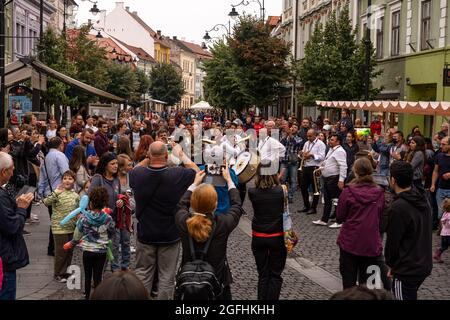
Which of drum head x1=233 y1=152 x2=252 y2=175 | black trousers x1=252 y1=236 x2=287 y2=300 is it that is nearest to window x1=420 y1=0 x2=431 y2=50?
drum head x1=233 y1=152 x2=252 y2=175

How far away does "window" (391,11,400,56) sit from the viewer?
93.5 ft

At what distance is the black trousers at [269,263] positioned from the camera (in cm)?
712

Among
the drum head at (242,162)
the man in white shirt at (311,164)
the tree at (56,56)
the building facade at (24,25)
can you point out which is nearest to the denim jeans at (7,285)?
the drum head at (242,162)

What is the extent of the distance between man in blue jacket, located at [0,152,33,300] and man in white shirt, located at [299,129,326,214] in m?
9.66

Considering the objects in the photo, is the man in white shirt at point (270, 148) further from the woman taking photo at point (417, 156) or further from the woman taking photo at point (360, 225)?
the woman taking photo at point (360, 225)

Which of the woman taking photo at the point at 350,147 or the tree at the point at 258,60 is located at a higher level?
the tree at the point at 258,60

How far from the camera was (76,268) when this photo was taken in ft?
29.8

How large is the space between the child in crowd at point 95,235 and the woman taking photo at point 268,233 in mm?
→ 1710

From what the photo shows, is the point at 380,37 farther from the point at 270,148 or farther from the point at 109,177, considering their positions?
the point at 109,177

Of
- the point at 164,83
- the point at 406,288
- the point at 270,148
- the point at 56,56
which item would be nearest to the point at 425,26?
the point at 270,148

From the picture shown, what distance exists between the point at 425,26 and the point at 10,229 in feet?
73.6

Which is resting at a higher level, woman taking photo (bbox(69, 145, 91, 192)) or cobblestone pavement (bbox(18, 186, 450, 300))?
woman taking photo (bbox(69, 145, 91, 192))

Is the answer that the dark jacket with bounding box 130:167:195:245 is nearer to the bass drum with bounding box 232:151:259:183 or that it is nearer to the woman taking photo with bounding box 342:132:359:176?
the bass drum with bounding box 232:151:259:183
